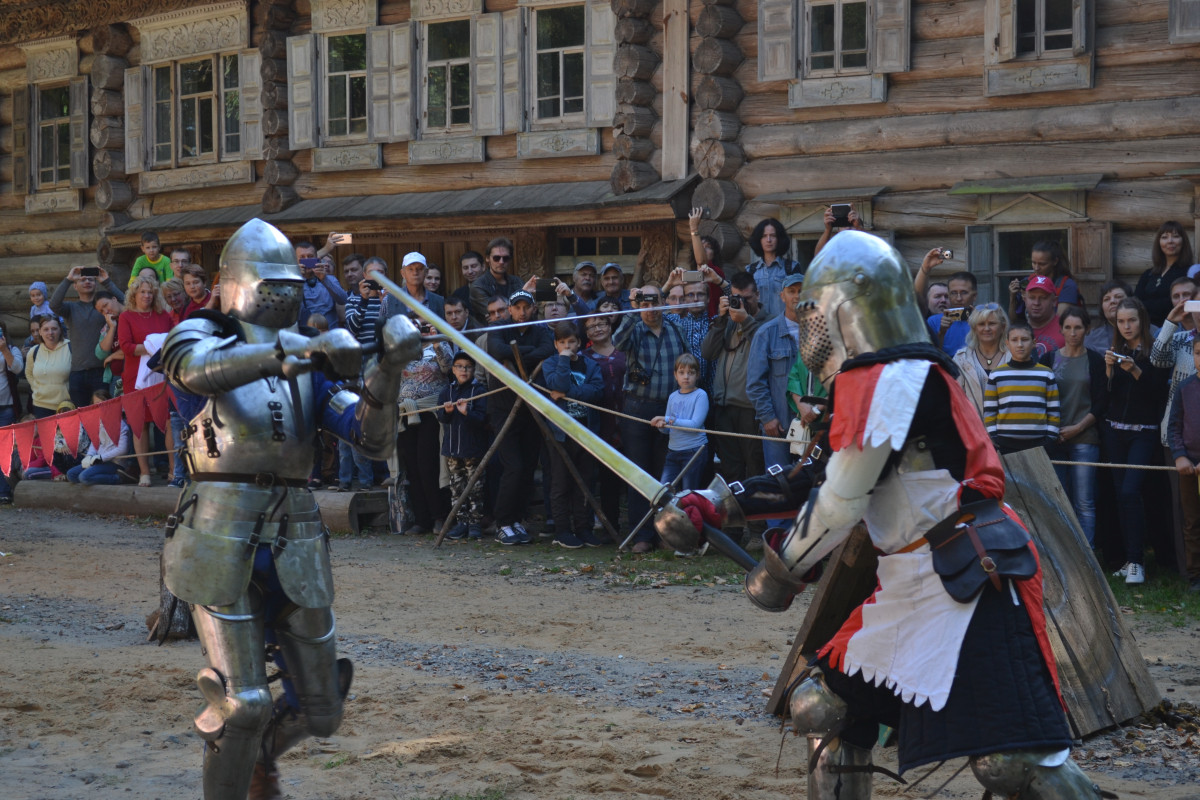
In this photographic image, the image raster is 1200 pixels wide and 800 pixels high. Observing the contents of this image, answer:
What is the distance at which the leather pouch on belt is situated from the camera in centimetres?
329

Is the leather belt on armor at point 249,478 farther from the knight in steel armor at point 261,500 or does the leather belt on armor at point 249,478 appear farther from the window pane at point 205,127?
the window pane at point 205,127

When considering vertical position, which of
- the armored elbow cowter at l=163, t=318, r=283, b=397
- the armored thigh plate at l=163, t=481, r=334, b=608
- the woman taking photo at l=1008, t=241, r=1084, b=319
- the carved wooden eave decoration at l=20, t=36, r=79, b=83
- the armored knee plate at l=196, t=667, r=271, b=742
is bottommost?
the armored knee plate at l=196, t=667, r=271, b=742

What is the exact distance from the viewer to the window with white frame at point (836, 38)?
11273 mm

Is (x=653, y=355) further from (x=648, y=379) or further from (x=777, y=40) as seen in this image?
(x=777, y=40)

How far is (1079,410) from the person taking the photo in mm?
8242

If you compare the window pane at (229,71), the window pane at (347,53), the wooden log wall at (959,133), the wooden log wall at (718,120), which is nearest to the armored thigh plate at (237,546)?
the wooden log wall at (959,133)

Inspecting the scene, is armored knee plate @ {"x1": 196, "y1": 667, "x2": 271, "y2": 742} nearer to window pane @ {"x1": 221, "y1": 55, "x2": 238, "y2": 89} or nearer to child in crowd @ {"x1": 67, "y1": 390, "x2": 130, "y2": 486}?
child in crowd @ {"x1": 67, "y1": 390, "x2": 130, "y2": 486}

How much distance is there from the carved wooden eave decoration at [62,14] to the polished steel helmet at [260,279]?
12.4 meters

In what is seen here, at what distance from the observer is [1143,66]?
9.91 meters

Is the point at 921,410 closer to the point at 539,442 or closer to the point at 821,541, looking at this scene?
the point at 821,541

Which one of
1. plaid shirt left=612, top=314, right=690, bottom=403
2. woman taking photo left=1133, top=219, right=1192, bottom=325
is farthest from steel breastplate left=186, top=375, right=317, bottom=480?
woman taking photo left=1133, top=219, right=1192, bottom=325

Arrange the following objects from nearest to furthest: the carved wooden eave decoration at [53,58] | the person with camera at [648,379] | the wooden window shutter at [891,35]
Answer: the person with camera at [648,379] → the wooden window shutter at [891,35] → the carved wooden eave decoration at [53,58]

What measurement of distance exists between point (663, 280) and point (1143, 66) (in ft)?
14.3

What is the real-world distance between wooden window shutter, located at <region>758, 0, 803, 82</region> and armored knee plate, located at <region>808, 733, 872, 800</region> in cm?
870
